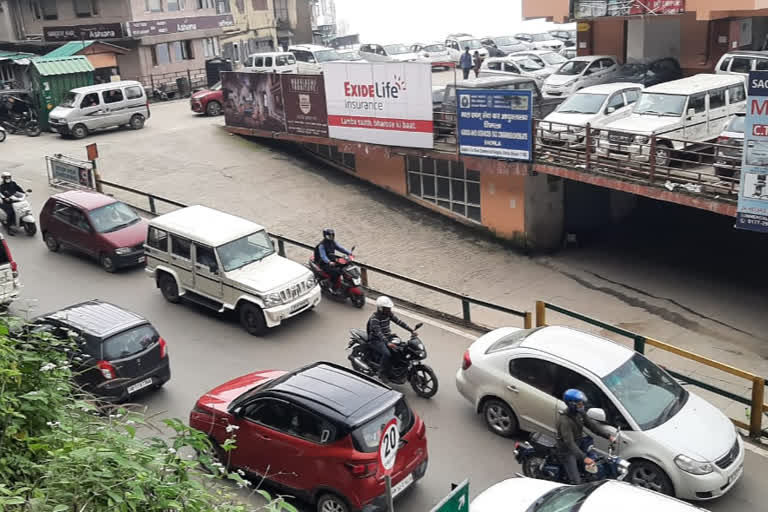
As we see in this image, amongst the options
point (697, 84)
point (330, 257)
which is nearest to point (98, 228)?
point (330, 257)

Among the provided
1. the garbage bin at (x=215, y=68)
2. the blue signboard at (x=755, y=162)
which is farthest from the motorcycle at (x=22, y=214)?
the garbage bin at (x=215, y=68)

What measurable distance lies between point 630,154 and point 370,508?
1213cm

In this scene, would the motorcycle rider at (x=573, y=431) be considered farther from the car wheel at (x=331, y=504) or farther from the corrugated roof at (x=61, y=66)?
the corrugated roof at (x=61, y=66)

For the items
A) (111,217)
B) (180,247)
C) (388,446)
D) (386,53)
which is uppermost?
(386,53)

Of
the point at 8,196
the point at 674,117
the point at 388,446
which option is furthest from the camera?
the point at 8,196

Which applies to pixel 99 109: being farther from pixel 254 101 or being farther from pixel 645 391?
pixel 645 391

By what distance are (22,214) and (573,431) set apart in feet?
52.3

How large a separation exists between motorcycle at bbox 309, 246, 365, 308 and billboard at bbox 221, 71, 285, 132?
12528 mm

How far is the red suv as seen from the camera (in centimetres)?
894

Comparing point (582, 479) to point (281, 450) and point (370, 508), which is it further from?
point (281, 450)

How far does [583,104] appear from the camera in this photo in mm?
21781

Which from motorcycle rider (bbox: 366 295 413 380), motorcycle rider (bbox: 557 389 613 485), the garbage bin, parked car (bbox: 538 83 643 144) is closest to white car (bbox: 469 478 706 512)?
motorcycle rider (bbox: 557 389 613 485)

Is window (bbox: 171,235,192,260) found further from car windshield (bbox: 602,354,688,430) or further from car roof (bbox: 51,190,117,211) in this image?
car windshield (bbox: 602,354,688,430)

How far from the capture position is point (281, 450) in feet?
31.1
